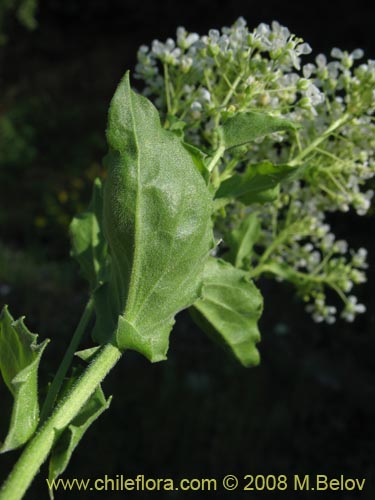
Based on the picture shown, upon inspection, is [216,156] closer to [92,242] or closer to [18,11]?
[92,242]

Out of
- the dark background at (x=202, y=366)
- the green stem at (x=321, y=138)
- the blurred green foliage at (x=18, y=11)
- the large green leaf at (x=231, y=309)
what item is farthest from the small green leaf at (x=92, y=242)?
the blurred green foliage at (x=18, y=11)

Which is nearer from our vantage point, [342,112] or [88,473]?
[342,112]

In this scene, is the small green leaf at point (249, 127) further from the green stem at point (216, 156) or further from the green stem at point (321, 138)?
the green stem at point (321, 138)

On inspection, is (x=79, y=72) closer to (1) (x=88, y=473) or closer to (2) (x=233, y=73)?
(1) (x=88, y=473)

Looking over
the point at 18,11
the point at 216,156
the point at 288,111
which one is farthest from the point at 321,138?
the point at 18,11

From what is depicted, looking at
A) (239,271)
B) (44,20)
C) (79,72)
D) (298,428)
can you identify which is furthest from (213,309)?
(44,20)

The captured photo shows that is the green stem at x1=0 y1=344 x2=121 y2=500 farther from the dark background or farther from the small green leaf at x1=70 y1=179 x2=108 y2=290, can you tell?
the dark background
